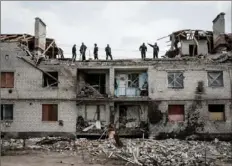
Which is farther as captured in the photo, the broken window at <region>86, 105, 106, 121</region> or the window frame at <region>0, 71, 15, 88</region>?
the broken window at <region>86, 105, 106, 121</region>

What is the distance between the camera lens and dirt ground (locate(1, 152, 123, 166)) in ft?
83.0

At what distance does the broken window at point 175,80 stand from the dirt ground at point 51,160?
11.5 m

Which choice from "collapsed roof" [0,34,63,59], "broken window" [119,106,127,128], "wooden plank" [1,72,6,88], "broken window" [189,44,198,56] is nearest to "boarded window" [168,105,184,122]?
"broken window" [119,106,127,128]

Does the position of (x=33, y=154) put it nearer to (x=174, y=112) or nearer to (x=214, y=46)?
(x=174, y=112)

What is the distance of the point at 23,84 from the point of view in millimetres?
36125

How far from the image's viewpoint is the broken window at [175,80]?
3569cm

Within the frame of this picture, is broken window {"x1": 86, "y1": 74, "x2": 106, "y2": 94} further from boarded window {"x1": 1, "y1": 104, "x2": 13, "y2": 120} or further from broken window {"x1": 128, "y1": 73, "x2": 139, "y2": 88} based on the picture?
boarded window {"x1": 1, "y1": 104, "x2": 13, "y2": 120}

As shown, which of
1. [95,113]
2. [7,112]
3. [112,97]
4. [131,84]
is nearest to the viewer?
[112,97]

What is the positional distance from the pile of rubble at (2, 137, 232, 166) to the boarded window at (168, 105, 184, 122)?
86.7 inches

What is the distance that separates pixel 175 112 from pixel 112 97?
5638mm

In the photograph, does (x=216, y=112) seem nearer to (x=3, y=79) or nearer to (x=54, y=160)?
(x=54, y=160)

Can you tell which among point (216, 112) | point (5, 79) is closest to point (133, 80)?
point (216, 112)

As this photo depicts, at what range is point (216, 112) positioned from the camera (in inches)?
1395

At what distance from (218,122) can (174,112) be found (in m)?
3.83
